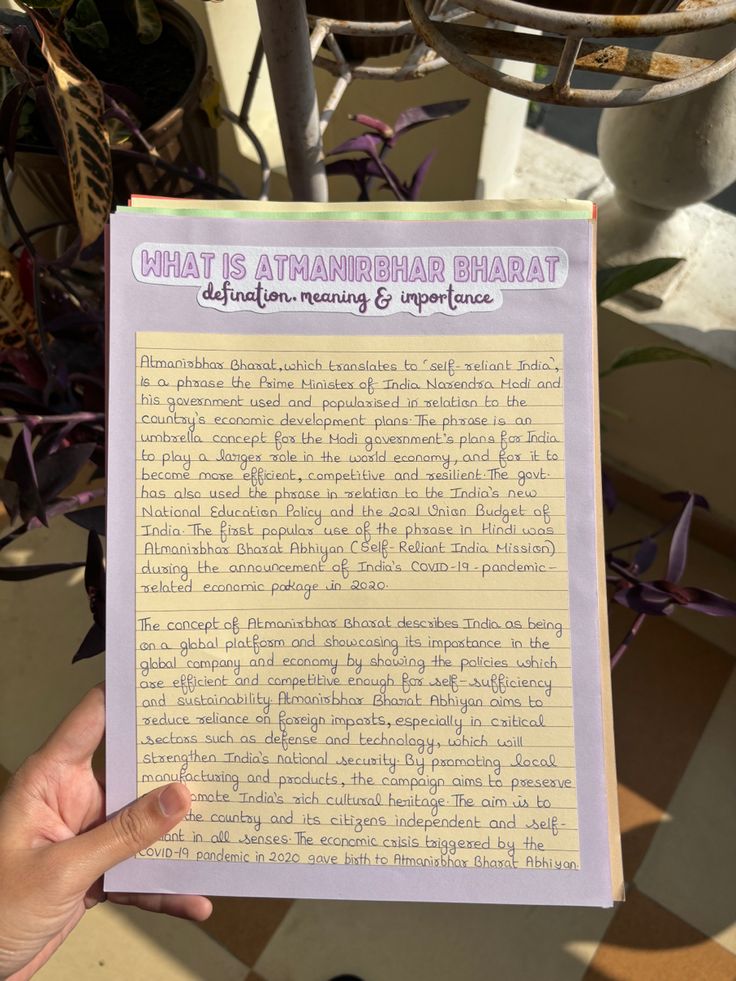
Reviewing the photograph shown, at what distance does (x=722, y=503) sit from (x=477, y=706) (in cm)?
74

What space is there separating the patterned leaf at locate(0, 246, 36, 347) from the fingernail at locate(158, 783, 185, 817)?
1.51 feet

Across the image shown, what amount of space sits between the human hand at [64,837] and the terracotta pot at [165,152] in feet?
1.74

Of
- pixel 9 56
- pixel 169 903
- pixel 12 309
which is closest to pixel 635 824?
pixel 169 903

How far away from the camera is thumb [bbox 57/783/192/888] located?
564mm

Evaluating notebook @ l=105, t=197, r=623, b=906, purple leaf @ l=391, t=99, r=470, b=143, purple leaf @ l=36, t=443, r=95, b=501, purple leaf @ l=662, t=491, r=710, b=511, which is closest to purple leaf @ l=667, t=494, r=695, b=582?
purple leaf @ l=662, t=491, r=710, b=511

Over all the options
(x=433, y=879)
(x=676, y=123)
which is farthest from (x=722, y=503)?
(x=433, y=879)

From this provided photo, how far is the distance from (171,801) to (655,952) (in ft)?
2.52

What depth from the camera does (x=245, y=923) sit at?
1009 mm

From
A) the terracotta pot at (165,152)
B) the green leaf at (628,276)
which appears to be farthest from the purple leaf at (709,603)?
the terracotta pot at (165,152)

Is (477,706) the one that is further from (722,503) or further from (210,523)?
(722,503)

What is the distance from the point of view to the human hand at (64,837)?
0.57 meters

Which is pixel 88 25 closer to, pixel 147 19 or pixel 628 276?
pixel 147 19

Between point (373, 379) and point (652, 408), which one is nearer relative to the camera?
point (373, 379)

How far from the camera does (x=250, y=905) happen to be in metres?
1.02
